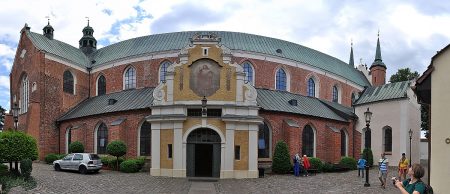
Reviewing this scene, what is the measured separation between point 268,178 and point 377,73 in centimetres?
3691

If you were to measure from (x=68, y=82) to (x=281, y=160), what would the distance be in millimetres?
25058

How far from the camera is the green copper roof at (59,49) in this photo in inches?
1702

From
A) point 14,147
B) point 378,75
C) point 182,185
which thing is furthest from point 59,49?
point 378,75

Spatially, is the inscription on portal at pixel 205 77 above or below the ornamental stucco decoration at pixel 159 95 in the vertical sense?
above

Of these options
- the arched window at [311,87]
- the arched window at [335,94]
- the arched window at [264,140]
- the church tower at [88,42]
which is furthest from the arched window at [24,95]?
the arched window at [335,94]

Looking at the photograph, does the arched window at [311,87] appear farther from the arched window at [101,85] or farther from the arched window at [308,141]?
the arched window at [101,85]

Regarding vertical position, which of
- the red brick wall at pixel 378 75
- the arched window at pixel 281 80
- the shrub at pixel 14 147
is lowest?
the shrub at pixel 14 147

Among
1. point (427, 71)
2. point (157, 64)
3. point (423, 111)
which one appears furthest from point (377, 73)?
point (427, 71)

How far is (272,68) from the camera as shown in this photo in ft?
137

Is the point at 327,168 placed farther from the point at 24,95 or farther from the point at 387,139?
the point at 24,95

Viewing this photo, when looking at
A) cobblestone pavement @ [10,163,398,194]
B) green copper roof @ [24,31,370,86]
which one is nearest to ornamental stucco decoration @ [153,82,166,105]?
cobblestone pavement @ [10,163,398,194]

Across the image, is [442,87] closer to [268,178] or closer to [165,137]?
[268,178]

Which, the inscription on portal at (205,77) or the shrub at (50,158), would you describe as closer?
the inscription on portal at (205,77)

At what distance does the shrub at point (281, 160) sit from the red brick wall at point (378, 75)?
32.0 meters
